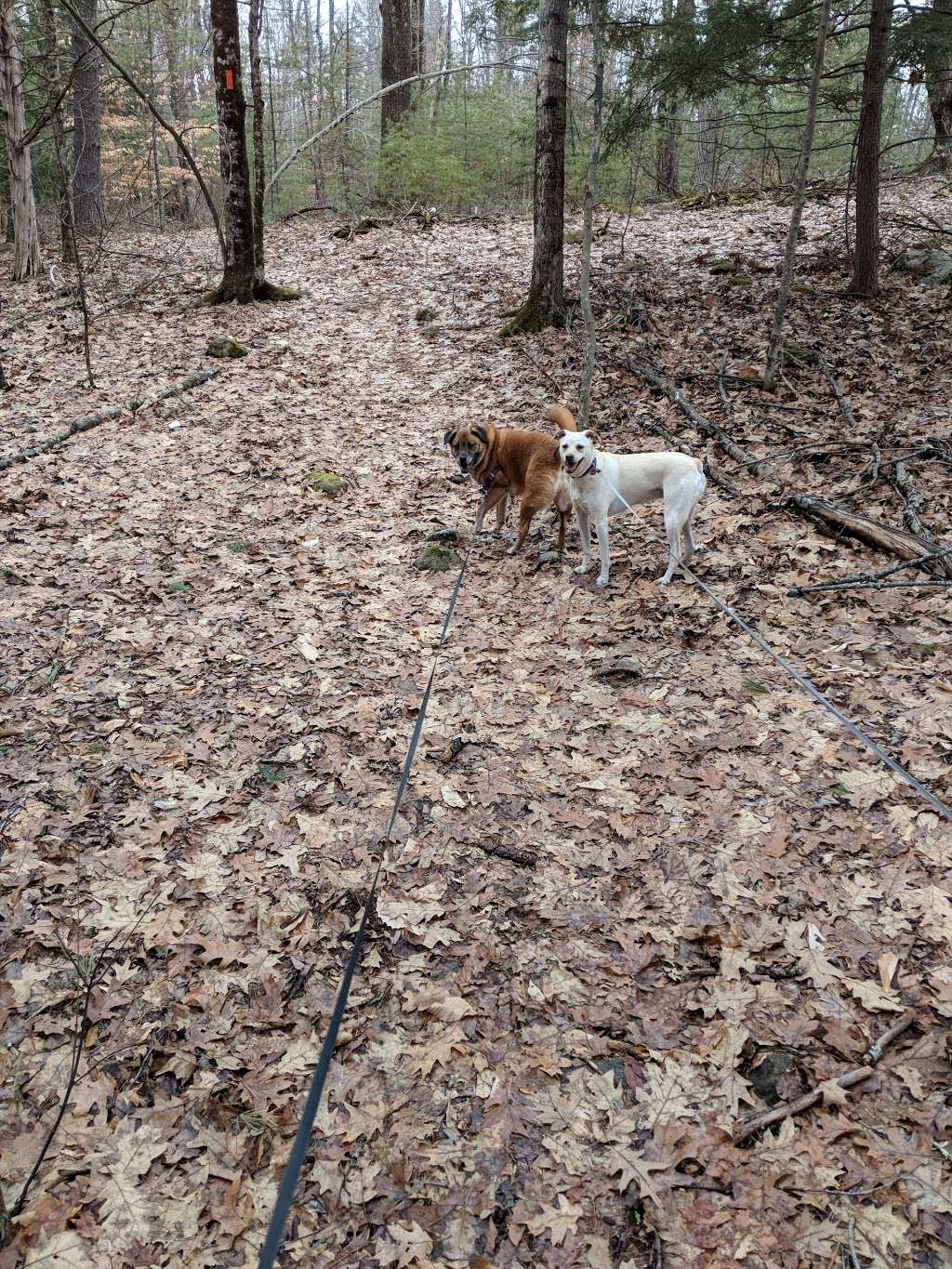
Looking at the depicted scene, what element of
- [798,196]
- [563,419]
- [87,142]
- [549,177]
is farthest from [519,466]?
[87,142]

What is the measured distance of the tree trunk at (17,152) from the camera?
12180 mm

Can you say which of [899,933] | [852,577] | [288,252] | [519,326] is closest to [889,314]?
[519,326]

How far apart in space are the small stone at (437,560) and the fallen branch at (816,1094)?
4.98 m

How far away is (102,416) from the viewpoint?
9422 millimetres

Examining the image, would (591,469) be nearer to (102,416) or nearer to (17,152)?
(102,416)

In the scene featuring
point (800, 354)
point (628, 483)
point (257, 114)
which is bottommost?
point (628, 483)

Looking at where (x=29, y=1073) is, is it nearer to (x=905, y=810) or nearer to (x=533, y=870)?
(x=533, y=870)

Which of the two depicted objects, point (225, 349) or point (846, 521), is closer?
point (846, 521)

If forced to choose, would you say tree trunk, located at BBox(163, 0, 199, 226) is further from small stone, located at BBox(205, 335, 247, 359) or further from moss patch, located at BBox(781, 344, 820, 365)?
moss patch, located at BBox(781, 344, 820, 365)

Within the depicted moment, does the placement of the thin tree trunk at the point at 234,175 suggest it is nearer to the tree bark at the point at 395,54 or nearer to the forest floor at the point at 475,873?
the forest floor at the point at 475,873

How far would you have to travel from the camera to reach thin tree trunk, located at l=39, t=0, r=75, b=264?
32.6ft

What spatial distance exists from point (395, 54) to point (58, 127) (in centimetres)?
1447

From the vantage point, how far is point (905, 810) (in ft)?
12.0

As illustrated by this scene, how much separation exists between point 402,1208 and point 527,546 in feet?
18.6
